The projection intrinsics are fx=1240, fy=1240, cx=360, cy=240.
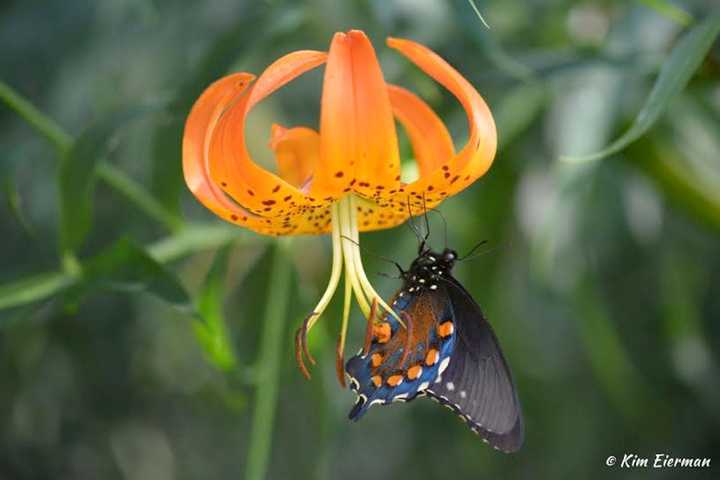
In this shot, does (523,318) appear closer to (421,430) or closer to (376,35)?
(421,430)

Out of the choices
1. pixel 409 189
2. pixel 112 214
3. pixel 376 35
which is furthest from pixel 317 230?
pixel 112 214

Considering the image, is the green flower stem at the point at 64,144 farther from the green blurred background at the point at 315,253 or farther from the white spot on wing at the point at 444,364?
the white spot on wing at the point at 444,364

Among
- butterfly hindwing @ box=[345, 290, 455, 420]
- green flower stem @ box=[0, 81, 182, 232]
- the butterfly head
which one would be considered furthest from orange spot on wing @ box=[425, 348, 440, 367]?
green flower stem @ box=[0, 81, 182, 232]

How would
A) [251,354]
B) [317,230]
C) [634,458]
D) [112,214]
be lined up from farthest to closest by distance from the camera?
[634,458] → [112,214] → [251,354] → [317,230]

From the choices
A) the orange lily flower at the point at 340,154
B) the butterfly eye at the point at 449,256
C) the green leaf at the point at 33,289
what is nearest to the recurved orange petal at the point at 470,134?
the orange lily flower at the point at 340,154

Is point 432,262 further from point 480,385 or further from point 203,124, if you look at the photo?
point 203,124

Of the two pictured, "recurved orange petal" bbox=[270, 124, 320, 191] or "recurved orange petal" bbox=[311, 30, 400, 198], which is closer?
"recurved orange petal" bbox=[311, 30, 400, 198]

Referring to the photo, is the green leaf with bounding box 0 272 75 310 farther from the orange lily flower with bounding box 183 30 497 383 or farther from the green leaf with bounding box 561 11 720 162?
the green leaf with bounding box 561 11 720 162
